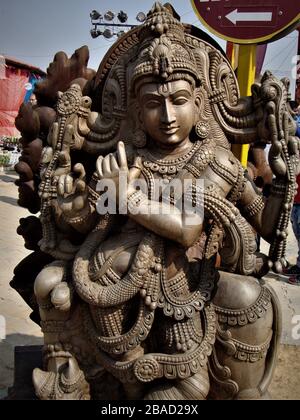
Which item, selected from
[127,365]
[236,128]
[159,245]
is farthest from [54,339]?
[236,128]

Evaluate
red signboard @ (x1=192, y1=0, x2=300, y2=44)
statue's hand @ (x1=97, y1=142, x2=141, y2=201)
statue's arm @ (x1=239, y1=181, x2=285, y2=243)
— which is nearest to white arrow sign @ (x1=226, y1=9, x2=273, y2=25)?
red signboard @ (x1=192, y1=0, x2=300, y2=44)

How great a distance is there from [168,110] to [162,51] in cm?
21

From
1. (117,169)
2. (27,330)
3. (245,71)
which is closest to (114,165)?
(117,169)

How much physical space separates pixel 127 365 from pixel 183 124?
904 mm

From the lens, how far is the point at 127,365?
139 centimetres

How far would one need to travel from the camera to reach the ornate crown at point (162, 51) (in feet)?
4.50

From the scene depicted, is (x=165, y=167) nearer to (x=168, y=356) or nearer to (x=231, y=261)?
(x=231, y=261)

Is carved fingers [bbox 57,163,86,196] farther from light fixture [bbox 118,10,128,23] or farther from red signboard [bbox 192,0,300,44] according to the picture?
light fixture [bbox 118,10,128,23]

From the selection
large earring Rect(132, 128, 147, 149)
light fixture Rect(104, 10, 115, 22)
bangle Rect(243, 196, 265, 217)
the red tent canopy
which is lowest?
bangle Rect(243, 196, 265, 217)

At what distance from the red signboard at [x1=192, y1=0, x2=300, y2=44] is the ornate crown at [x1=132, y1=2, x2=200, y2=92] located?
2.09 feet

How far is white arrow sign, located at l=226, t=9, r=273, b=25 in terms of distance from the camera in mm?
1991

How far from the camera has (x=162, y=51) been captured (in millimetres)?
1375

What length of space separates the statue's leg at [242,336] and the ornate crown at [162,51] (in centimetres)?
79

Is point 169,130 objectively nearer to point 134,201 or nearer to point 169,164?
point 169,164
